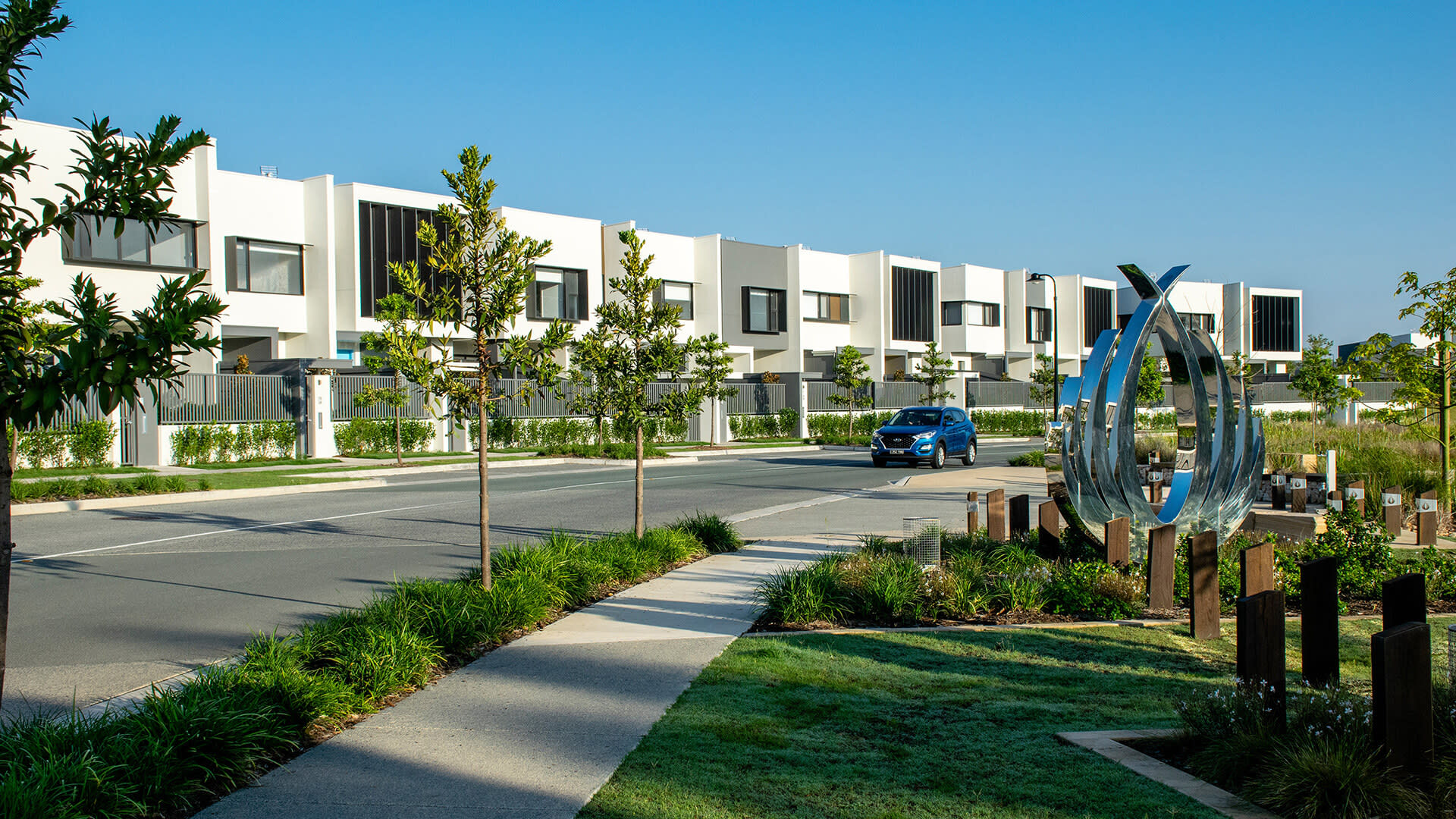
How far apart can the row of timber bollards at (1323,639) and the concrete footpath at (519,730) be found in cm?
316

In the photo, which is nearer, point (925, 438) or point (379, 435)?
point (925, 438)

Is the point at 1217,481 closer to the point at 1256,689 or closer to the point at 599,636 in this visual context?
the point at 1256,689

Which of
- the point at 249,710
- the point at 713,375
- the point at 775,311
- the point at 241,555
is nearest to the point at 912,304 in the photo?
the point at 775,311

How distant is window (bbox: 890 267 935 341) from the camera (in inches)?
2279

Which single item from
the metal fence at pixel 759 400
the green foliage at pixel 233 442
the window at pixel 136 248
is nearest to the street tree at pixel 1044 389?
the metal fence at pixel 759 400

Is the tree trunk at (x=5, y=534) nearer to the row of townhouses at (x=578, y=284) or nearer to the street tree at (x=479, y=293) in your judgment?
the street tree at (x=479, y=293)

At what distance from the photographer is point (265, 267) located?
3500cm

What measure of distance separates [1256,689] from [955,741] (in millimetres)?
1473

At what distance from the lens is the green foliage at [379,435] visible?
32.2 meters

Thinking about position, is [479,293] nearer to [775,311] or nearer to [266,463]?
[266,463]

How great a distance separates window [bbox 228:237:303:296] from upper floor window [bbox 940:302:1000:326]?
37.9 metres

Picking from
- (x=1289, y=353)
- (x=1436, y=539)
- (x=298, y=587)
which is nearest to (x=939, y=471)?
(x=1436, y=539)

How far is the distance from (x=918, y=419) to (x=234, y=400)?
2001 cm

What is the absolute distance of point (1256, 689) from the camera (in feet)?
16.5
